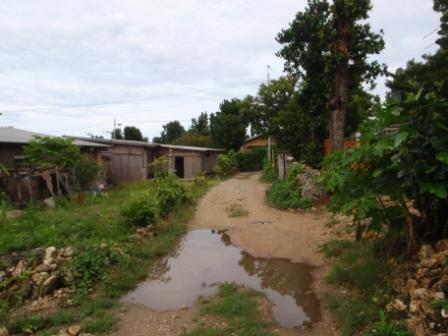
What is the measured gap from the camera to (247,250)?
713 centimetres

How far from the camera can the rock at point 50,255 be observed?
5.87 metres

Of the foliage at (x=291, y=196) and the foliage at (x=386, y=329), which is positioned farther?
the foliage at (x=291, y=196)

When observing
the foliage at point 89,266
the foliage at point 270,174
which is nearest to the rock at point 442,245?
the foliage at point 89,266

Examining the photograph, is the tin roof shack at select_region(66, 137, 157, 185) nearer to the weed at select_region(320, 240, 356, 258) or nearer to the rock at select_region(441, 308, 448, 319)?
the weed at select_region(320, 240, 356, 258)

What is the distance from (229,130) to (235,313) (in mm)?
25571

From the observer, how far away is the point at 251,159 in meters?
28.1

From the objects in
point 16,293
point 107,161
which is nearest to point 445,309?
point 16,293

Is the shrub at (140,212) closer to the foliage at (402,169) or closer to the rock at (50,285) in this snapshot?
the rock at (50,285)

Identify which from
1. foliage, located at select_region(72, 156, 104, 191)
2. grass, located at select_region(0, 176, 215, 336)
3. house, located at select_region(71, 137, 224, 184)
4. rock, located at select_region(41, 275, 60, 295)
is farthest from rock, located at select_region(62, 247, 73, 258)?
house, located at select_region(71, 137, 224, 184)

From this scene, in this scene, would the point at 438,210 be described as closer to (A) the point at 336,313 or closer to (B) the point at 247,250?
(A) the point at 336,313

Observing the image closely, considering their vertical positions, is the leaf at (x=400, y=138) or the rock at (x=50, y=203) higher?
the leaf at (x=400, y=138)

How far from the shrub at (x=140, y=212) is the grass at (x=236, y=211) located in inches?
113

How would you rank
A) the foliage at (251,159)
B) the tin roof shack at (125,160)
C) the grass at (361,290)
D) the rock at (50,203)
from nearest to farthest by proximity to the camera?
1. the grass at (361,290)
2. the rock at (50,203)
3. the tin roof shack at (125,160)
4. the foliage at (251,159)

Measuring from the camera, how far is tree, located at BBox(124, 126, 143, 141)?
4028 centimetres
